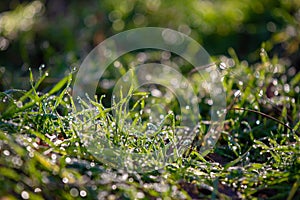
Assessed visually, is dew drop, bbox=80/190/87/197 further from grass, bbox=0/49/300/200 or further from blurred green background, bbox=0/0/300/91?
blurred green background, bbox=0/0/300/91

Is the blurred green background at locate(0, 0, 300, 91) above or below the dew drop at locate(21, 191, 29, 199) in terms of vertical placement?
above

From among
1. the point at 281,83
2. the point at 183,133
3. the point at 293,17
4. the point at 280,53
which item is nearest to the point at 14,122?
the point at 183,133

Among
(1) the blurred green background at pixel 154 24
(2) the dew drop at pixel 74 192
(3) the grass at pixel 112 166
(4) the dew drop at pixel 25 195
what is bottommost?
(4) the dew drop at pixel 25 195

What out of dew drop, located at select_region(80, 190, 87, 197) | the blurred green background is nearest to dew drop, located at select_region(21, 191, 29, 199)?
dew drop, located at select_region(80, 190, 87, 197)

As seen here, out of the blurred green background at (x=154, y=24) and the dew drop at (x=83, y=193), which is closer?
the dew drop at (x=83, y=193)

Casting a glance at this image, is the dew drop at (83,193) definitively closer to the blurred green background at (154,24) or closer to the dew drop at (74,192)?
the dew drop at (74,192)

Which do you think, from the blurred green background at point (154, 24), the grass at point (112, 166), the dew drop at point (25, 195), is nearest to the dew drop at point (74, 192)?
the grass at point (112, 166)

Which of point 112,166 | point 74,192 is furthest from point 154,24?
point 74,192

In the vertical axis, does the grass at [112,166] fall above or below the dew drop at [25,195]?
above
